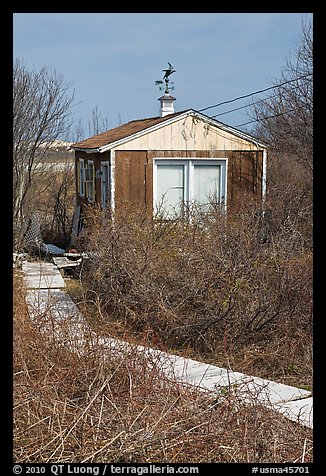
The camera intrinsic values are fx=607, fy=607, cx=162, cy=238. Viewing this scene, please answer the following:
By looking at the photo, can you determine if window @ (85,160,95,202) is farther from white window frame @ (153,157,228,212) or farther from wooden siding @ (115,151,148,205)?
white window frame @ (153,157,228,212)

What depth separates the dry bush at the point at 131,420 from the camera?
160 inches

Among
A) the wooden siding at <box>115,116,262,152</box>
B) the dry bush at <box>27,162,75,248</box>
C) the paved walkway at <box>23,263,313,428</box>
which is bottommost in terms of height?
the paved walkway at <box>23,263,313,428</box>

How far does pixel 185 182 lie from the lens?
14.0 m

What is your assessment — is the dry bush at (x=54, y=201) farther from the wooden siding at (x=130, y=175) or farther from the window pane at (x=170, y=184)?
the window pane at (x=170, y=184)

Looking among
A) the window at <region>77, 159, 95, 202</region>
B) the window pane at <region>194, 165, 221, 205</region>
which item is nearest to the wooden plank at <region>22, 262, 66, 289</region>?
the window at <region>77, 159, 95, 202</region>

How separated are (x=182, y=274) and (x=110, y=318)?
1237mm

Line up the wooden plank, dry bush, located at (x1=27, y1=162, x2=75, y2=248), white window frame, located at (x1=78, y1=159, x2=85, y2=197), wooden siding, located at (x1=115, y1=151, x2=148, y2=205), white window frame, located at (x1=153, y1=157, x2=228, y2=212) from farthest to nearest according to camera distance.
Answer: dry bush, located at (x1=27, y1=162, x2=75, y2=248) < white window frame, located at (x1=78, y1=159, x2=85, y2=197) < white window frame, located at (x1=153, y1=157, x2=228, y2=212) < wooden siding, located at (x1=115, y1=151, x2=148, y2=205) < the wooden plank

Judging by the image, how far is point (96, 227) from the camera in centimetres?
1056

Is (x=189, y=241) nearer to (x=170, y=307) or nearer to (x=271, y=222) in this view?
(x=170, y=307)

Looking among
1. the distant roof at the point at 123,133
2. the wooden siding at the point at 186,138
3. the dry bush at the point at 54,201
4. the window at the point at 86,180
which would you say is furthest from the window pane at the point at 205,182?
the dry bush at the point at 54,201

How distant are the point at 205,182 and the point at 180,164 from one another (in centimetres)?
74

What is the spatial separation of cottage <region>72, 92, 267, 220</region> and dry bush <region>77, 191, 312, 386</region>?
4557 millimetres

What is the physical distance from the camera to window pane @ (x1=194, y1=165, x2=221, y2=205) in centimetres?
1406
